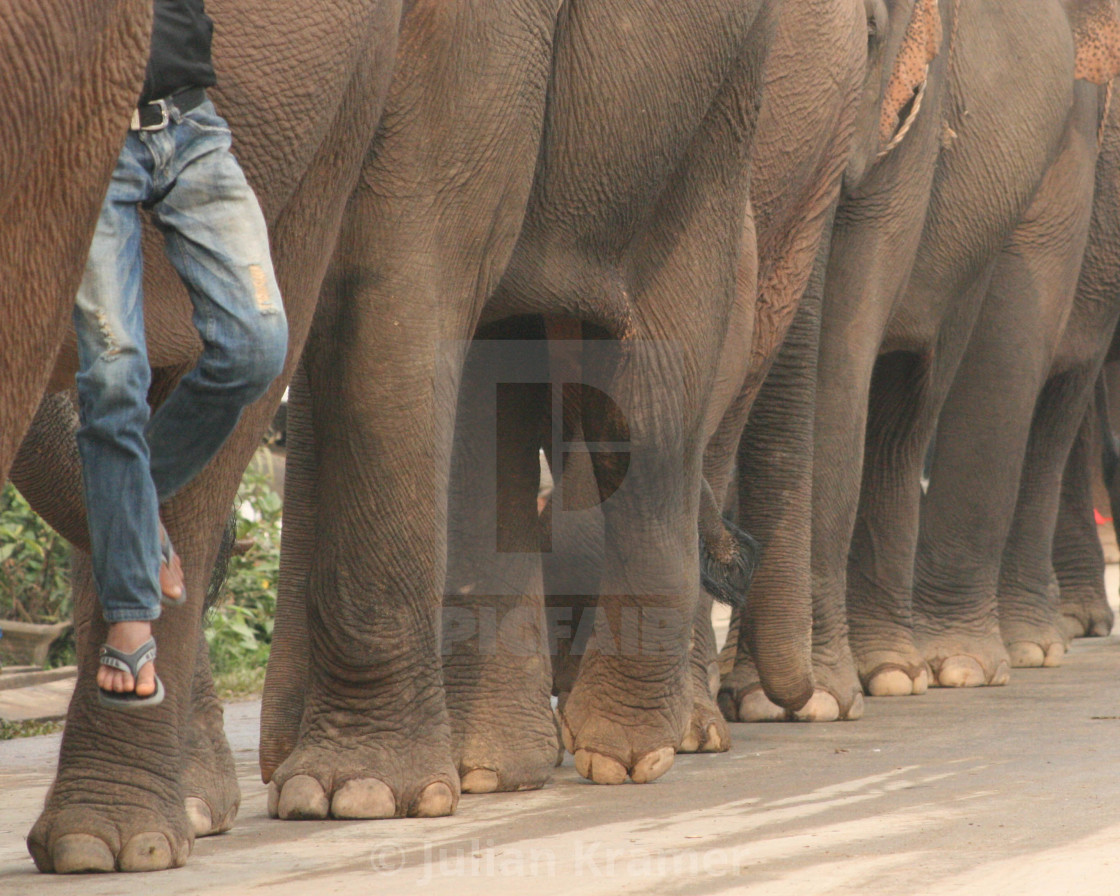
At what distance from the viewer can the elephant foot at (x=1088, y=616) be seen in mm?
9781

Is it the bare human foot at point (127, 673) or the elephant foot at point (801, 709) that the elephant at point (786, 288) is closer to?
the elephant foot at point (801, 709)

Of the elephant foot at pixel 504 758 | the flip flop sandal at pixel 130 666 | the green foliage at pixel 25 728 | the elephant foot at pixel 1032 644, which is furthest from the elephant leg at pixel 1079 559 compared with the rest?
the flip flop sandal at pixel 130 666

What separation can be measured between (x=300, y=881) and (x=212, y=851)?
15.2 inches

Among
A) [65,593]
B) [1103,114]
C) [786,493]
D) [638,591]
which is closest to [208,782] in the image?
[638,591]

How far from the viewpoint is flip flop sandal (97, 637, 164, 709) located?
309cm

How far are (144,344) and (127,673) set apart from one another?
47 cm

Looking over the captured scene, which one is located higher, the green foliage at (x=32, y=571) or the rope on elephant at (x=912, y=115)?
the rope on elephant at (x=912, y=115)

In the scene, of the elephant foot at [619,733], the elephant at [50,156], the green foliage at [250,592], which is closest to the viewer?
the elephant at [50,156]

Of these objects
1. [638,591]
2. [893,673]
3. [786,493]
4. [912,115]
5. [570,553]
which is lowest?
[893,673]

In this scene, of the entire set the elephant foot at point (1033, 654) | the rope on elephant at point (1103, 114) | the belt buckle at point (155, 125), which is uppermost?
the rope on elephant at point (1103, 114)

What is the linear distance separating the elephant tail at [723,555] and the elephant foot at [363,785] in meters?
1.60

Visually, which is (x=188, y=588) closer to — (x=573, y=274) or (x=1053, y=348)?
(x=573, y=274)

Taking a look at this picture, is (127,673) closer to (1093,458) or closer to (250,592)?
(250,592)

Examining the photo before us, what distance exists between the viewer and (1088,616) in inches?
386
